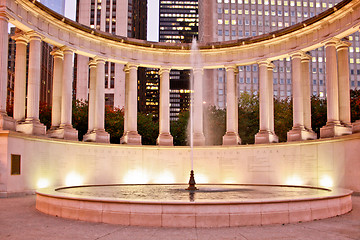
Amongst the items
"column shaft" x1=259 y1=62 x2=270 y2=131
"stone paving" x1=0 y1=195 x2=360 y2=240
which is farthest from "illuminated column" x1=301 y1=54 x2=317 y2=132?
"stone paving" x1=0 y1=195 x2=360 y2=240

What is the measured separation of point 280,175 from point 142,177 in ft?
76.3

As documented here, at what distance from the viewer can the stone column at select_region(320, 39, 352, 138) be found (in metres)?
52.8

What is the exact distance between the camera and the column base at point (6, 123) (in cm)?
4472

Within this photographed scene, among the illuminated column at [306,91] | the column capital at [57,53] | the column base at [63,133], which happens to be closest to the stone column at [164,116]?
the column base at [63,133]

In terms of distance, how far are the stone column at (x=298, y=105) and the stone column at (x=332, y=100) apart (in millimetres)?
4236

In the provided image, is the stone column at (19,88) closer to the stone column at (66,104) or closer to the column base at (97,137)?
the stone column at (66,104)

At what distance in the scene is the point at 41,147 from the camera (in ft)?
166

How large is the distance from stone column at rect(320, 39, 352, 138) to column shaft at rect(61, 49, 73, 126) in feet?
129

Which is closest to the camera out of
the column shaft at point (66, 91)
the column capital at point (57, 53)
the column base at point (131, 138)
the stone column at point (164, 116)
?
the column shaft at point (66, 91)

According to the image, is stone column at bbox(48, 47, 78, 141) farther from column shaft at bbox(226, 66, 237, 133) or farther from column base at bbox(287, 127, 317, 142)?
column base at bbox(287, 127, 317, 142)

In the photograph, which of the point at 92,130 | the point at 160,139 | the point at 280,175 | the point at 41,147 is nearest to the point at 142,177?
the point at 160,139

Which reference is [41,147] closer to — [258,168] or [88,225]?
[88,225]

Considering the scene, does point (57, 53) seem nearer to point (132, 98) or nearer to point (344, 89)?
point (132, 98)

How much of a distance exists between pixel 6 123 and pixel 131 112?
79.5 feet
